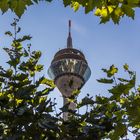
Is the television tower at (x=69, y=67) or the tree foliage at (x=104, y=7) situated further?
the television tower at (x=69, y=67)

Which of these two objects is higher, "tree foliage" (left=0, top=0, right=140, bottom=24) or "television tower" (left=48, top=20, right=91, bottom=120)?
"television tower" (left=48, top=20, right=91, bottom=120)

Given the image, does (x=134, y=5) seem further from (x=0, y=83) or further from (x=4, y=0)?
(x=0, y=83)

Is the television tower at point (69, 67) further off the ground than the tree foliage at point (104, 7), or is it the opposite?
the television tower at point (69, 67)

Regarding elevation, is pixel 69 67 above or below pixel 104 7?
above

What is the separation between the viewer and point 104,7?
351 centimetres

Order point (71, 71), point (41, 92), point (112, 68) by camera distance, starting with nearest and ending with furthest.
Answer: point (41, 92) < point (112, 68) < point (71, 71)

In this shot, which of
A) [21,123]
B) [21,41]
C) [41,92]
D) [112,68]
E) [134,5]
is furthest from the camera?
[21,41]

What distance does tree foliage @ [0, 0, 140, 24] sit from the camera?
3.21 metres

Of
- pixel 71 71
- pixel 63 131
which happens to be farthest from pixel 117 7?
pixel 71 71

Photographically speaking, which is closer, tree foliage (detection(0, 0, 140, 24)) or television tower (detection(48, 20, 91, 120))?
tree foliage (detection(0, 0, 140, 24))

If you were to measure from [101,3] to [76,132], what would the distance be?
158cm

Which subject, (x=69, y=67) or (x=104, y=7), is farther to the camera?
(x=69, y=67)

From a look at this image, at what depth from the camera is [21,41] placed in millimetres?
5969

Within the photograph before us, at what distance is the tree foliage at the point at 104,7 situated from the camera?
321 centimetres
